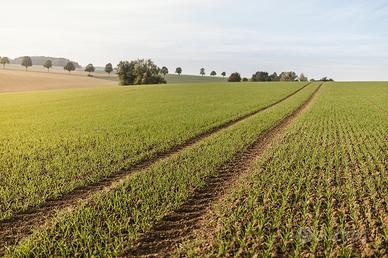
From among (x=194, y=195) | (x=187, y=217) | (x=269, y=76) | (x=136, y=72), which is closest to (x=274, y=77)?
(x=269, y=76)

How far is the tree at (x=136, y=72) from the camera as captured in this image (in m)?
114

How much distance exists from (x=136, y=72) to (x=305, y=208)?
357ft

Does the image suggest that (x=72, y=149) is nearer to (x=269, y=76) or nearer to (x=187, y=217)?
(x=187, y=217)

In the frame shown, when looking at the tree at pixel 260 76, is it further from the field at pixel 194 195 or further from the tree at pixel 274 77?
the field at pixel 194 195

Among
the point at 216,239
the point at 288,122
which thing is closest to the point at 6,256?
the point at 216,239

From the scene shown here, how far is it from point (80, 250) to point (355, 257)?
5516mm

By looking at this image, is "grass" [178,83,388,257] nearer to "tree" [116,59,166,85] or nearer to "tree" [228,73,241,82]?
"tree" [116,59,166,85]

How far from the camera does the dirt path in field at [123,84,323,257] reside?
25.4 feet

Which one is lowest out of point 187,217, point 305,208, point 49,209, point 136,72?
point 49,209

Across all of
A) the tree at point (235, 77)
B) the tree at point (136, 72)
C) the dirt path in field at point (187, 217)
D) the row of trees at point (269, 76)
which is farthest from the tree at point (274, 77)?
the dirt path in field at point (187, 217)

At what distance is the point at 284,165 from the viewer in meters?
14.2

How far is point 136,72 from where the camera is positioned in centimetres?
11462

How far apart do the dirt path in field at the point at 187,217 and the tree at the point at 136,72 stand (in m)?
102

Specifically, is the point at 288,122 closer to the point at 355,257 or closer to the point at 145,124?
the point at 145,124
